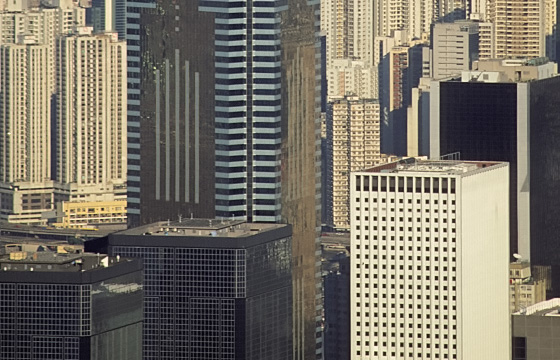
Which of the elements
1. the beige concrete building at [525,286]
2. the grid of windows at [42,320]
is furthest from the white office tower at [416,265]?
the beige concrete building at [525,286]

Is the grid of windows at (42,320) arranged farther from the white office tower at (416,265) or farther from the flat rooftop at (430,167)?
the flat rooftop at (430,167)

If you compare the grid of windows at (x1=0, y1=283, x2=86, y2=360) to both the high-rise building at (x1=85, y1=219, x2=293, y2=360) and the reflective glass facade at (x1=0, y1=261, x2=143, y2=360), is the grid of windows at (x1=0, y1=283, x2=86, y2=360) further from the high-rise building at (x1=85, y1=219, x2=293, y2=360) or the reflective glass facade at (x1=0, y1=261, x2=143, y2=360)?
the high-rise building at (x1=85, y1=219, x2=293, y2=360)

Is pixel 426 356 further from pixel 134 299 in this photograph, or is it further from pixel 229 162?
pixel 229 162

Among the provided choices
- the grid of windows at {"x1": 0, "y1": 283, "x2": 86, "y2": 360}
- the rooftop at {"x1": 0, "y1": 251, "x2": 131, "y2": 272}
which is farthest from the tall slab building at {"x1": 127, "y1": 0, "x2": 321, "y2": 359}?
the grid of windows at {"x1": 0, "y1": 283, "x2": 86, "y2": 360}

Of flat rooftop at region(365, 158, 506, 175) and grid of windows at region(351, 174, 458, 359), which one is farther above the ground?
flat rooftop at region(365, 158, 506, 175)

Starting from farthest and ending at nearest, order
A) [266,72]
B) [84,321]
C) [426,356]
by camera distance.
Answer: [266,72] < [426,356] < [84,321]

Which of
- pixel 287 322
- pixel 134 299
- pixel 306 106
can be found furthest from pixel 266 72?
pixel 134 299

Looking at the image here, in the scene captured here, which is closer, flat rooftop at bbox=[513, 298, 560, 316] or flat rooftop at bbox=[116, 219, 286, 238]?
flat rooftop at bbox=[513, 298, 560, 316]
